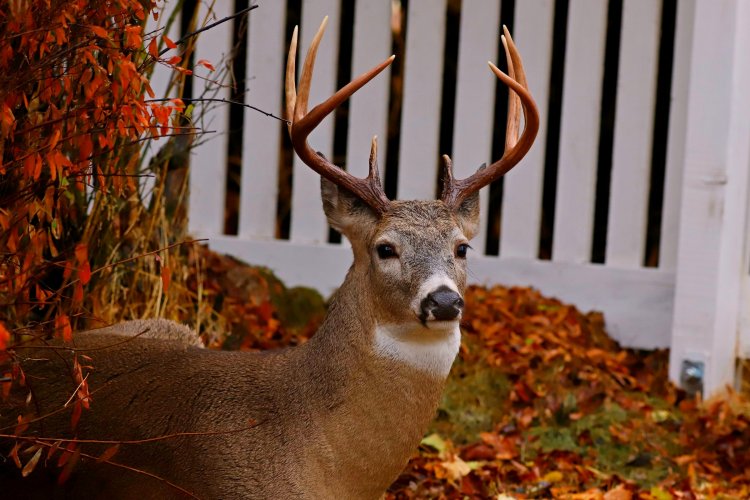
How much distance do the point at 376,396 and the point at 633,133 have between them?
3529mm

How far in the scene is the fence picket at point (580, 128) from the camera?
6695 mm

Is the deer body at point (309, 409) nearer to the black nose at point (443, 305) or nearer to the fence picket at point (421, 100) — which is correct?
the black nose at point (443, 305)

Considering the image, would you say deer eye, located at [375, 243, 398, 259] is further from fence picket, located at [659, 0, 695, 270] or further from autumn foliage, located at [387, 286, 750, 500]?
fence picket, located at [659, 0, 695, 270]

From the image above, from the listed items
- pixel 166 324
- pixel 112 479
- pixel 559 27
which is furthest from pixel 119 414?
pixel 559 27

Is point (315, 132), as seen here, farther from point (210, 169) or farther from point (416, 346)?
point (416, 346)

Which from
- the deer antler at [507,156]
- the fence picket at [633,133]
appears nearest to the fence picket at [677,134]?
the fence picket at [633,133]

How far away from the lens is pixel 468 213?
405cm

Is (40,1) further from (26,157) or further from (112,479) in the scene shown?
(112,479)

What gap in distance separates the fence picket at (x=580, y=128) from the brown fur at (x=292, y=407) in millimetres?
3001

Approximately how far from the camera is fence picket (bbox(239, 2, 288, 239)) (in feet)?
22.8

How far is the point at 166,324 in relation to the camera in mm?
4418

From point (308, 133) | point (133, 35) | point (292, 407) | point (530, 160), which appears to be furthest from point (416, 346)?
point (530, 160)

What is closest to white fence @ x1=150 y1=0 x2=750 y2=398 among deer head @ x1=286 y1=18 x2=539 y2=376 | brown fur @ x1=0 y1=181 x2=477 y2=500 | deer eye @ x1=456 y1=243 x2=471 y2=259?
deer head @ x1=286 y1=18 x2=539 y2=376

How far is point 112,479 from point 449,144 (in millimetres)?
4658
